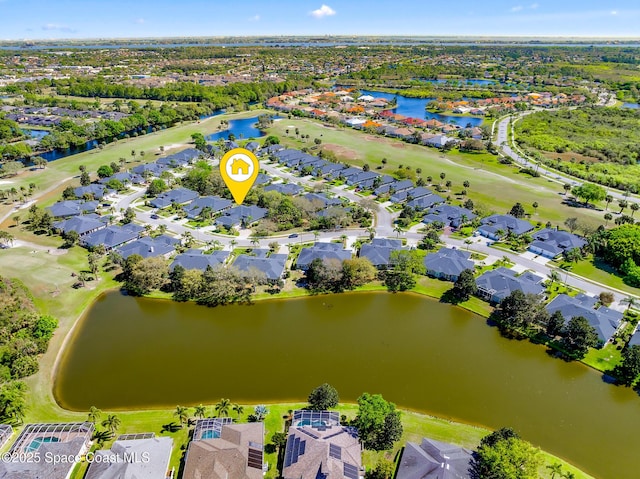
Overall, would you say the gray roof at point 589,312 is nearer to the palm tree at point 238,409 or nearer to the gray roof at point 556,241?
the gray roof at point 556,241

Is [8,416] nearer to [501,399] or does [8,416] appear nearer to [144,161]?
[501,399]

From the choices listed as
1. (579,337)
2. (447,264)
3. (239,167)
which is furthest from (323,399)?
(447,264)

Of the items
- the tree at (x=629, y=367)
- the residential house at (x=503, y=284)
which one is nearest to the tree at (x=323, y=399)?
the residential house at (x=503, y=284)

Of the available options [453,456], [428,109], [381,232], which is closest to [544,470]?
[453,456]

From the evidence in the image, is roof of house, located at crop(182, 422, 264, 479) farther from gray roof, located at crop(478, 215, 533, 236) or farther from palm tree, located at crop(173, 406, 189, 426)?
gray roof, located at crop(478, 215, 533, 236)

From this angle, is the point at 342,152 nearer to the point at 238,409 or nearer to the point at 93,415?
the point at 238,409

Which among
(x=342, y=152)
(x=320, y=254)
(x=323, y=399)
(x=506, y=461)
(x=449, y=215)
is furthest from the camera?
(x=342, y=152)

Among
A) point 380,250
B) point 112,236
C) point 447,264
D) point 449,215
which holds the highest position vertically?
point 112,236
